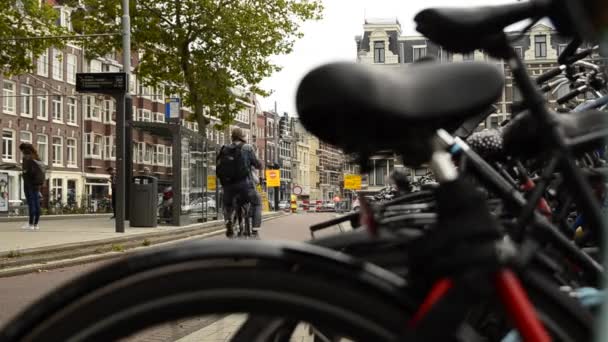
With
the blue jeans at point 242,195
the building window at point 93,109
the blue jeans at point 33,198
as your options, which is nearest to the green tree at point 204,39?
the blue jeans at point 33,198

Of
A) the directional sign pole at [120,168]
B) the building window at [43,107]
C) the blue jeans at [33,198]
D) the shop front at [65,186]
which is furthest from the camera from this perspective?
the shop front at [65,186]

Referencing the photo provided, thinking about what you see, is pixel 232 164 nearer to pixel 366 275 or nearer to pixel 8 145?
pixel 366 275

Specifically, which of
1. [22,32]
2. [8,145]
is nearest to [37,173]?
[22,32]

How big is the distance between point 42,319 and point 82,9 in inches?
1050

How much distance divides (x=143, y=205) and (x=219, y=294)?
16.3m

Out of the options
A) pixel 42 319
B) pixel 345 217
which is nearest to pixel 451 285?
pixel 42 319

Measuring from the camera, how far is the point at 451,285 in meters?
0.91

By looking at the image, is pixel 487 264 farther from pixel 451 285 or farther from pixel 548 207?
pixel 548 207

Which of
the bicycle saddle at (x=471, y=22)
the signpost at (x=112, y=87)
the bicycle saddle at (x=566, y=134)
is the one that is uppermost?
the signpost at (x=112, y=87)

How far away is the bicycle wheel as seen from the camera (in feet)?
2.93

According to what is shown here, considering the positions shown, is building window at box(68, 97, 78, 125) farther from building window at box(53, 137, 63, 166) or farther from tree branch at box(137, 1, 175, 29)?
tree branch at box(137, 1, 175, 29)

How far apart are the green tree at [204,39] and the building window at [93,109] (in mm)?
25853

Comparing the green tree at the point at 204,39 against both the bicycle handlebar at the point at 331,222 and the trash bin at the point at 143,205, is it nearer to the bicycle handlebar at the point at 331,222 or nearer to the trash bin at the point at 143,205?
the trash bin at the point at 143,205

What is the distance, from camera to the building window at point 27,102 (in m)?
43.1
